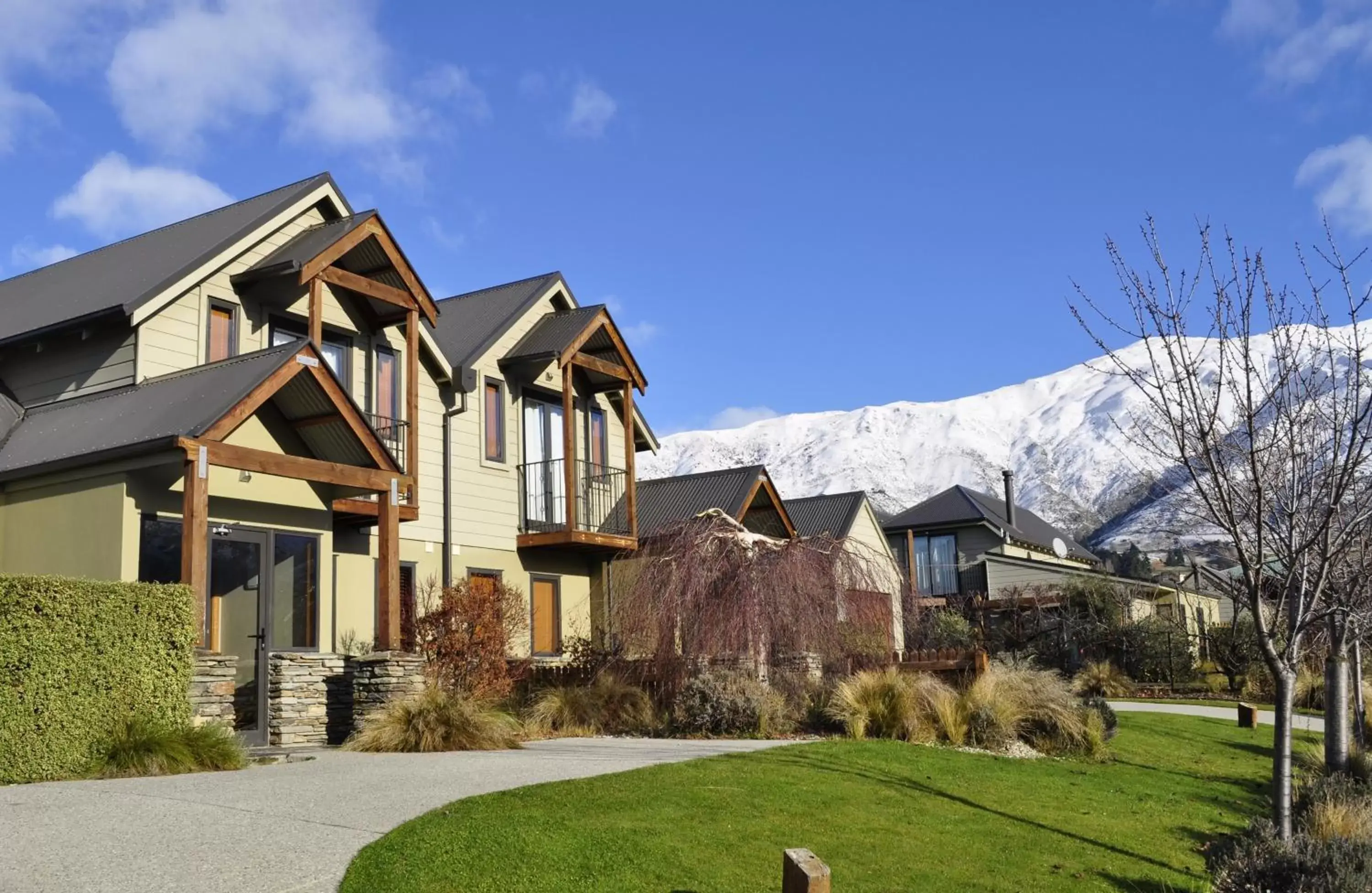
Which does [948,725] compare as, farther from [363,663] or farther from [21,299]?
[21,299]

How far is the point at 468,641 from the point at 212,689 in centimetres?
432

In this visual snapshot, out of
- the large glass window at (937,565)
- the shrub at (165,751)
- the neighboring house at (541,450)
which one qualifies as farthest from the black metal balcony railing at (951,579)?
the shrub at (165,751)

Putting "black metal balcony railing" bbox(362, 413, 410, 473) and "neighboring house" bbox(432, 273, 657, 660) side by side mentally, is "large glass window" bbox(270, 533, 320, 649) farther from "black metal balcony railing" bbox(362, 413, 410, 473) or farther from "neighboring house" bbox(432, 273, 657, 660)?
"neighboring house" bbox(432, 273, 657, 660)

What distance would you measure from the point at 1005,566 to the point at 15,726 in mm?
38447

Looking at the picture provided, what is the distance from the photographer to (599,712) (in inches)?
690

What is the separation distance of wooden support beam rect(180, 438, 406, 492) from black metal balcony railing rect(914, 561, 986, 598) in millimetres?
30996

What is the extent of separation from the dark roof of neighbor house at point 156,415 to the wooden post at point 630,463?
24.2 ft

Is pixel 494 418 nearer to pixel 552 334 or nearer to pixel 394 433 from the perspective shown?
pixel 552 334

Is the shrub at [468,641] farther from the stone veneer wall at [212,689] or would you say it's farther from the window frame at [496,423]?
the window frame at [496,423]

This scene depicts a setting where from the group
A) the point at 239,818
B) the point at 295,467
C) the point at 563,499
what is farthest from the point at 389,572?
the point at 239,818

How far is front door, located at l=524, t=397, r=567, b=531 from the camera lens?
2309 cm

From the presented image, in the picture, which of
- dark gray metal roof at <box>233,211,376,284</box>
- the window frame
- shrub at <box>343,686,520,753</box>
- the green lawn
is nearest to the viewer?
the green lawn

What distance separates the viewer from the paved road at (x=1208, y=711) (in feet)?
71.0

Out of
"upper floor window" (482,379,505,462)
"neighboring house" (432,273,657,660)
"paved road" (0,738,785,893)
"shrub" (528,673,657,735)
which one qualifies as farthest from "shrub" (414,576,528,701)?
"upper floor window" (482,379,505,462)
